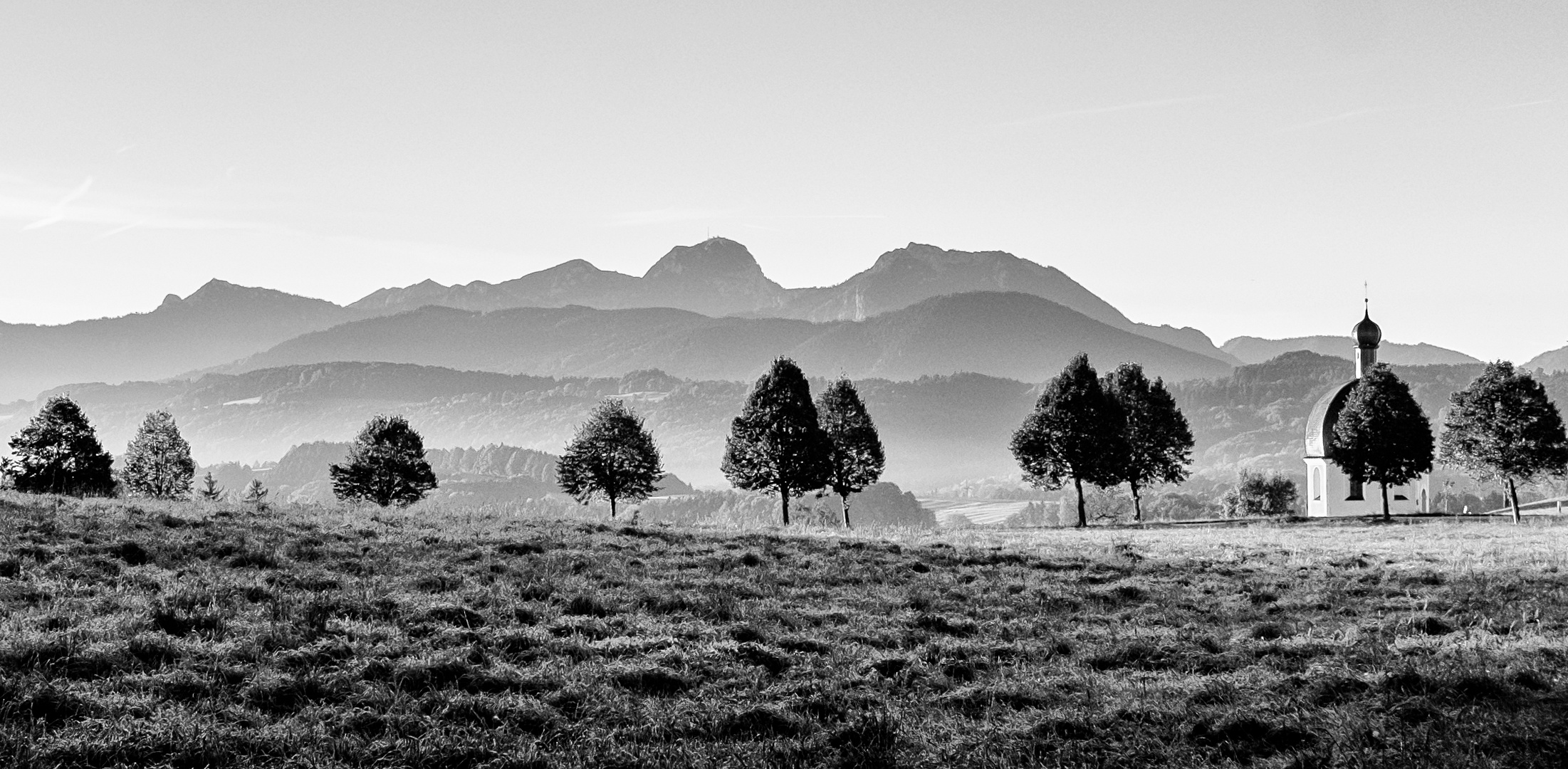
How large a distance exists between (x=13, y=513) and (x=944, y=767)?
19.3 m

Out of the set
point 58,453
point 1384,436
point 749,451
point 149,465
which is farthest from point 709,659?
point 149,465

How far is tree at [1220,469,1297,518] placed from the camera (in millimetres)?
106812

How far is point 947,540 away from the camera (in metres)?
29.2

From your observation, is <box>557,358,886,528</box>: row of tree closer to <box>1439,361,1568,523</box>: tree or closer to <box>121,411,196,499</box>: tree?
<box>121,411,196,499</box>: tree

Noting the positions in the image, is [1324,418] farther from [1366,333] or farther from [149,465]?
[149,465]

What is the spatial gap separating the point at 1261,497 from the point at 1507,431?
170 feet

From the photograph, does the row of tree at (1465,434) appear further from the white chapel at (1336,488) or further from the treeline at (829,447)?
the white chapel at (1336,488)

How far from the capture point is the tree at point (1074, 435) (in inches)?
2430

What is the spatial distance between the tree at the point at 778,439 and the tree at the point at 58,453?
3427 centimetres

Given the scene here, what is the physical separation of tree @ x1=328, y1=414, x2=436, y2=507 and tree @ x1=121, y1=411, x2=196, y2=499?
11.1 meters

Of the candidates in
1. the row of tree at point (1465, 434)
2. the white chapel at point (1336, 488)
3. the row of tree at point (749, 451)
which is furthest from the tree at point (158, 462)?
the white chapel at point (1336, 488)

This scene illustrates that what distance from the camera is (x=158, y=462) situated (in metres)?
66.1

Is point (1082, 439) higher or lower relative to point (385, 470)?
higher

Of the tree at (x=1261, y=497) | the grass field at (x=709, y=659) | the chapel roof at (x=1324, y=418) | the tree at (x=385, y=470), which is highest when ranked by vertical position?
the chapel roof at (x=1324, y=418)
